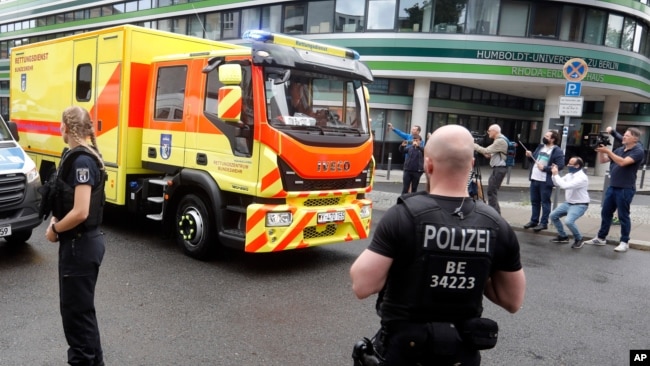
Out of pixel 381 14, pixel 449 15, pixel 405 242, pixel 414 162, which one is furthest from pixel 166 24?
pixel 405 242

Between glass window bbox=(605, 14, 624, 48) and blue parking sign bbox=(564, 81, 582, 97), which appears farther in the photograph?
glass window bbox=(605, 14, 624, 48)

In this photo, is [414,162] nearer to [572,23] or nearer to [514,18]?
[514,18]

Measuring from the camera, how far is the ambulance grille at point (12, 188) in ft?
19.5

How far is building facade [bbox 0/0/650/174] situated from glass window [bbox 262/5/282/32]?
4 centimetres

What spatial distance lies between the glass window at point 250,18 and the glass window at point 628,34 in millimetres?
15096

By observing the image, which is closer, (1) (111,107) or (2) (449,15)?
(1) (111,107)

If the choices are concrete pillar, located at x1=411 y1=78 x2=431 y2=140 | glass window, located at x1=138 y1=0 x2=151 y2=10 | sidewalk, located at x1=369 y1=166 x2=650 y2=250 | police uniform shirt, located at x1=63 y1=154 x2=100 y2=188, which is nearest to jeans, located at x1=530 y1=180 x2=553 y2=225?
sidewalk, located at x1=369 y1=166 x2=650 y2=250

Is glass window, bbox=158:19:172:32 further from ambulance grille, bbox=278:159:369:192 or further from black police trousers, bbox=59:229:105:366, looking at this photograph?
black police trousers, bbox=59:229:105:366

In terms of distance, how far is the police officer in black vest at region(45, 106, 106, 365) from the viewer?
10.8ft

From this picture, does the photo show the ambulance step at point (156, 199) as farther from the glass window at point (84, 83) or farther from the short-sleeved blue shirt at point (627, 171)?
the short-sleeved blue shirt at point (627, 171)

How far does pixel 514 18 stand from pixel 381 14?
4914mm

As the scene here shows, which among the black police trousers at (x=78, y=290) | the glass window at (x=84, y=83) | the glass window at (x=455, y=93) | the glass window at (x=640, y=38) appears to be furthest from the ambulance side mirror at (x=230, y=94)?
the glass window at (x=640, y=38)

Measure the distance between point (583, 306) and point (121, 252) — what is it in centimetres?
556

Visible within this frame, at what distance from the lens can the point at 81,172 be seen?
3283 mm
